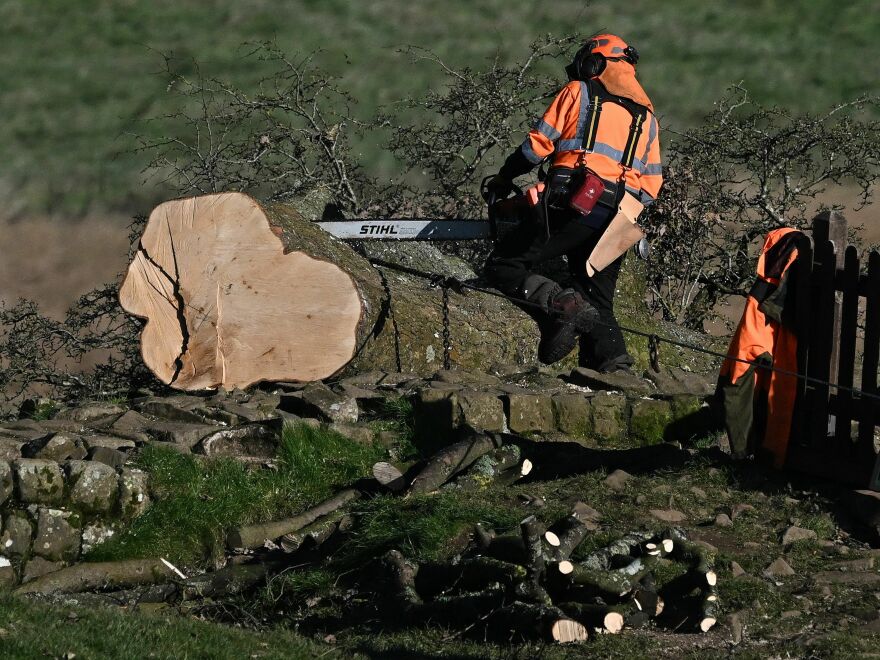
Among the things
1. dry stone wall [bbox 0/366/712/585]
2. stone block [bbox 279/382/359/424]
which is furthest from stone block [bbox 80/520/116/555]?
stone block [bbox 279/382/359/424]

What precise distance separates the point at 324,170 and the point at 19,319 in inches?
117

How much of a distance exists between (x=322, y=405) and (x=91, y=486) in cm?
177

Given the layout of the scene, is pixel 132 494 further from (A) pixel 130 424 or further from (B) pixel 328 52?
(B) pixel 328 52

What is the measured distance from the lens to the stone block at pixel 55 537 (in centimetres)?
635

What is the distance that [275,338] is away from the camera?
8641 millimetres

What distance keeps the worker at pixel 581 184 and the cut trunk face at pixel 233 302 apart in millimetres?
1183

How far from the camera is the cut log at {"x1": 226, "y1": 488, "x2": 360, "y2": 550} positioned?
6566 mm

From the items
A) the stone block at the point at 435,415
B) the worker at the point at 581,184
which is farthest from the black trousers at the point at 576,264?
the stone block at the point at 435,415

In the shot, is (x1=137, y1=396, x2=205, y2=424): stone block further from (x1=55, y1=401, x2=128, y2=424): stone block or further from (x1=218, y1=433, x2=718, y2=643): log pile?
(x1=218, y1=433, x2=718, y2=643): log pile

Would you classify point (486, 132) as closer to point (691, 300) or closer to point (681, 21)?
point (691, 300)

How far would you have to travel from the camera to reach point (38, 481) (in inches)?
253

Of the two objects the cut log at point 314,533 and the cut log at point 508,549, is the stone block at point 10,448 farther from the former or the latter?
the cut log at point 508,549

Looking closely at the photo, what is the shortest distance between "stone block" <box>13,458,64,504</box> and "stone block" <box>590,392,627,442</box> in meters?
3.04

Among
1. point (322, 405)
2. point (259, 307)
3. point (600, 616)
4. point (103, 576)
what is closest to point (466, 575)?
point (600, 616)
